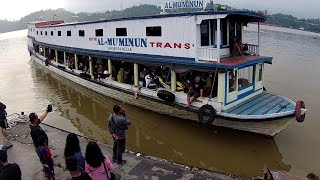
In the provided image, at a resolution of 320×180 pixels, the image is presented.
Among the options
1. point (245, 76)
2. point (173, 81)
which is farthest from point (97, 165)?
point (245, 76)

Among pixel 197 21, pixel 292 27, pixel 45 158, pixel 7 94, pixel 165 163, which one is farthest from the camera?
pixel 292 27

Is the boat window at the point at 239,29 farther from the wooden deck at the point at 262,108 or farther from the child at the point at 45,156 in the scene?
the child at the point at 45,156

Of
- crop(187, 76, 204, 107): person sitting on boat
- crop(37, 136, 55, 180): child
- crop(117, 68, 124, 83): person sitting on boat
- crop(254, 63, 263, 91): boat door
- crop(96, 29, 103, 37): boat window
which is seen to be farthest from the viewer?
crop(96, 29, 103, 37): boat window

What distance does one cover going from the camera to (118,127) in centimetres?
739

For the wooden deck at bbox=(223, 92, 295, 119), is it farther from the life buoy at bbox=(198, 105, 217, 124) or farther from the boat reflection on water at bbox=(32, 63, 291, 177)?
the boat reflection on water at bbox=(32, 63, 291, 177)

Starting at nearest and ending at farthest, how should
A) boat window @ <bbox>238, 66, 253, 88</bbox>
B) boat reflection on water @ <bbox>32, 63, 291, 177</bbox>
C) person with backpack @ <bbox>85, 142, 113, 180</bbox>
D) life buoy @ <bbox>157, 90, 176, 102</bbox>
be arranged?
person with backpack @ <bbox>85, 142, 113, 180</bbox>, boat reflection on water @ <bbox>32, 63, 291, 177</bbox>, boat window @ <bbox>238, 66, 253, 88</bbox>, life buoy @ <bbox>157, 90, 176, 102</bbox>

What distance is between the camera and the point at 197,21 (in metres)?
11.6

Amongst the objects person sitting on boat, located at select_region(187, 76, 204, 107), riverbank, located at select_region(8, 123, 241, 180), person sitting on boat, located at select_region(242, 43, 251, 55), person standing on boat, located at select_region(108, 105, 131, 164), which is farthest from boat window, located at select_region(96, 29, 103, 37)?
person standing on boat, located at select_region(108, 105, 131, 164)

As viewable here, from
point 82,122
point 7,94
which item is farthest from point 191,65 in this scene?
point 7,94

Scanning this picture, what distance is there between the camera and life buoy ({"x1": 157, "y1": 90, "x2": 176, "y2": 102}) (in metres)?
12.5

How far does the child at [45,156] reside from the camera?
652 cm

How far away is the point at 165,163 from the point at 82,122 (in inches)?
285

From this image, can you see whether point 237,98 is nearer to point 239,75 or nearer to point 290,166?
point 239,75

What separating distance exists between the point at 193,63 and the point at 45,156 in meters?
6.73
